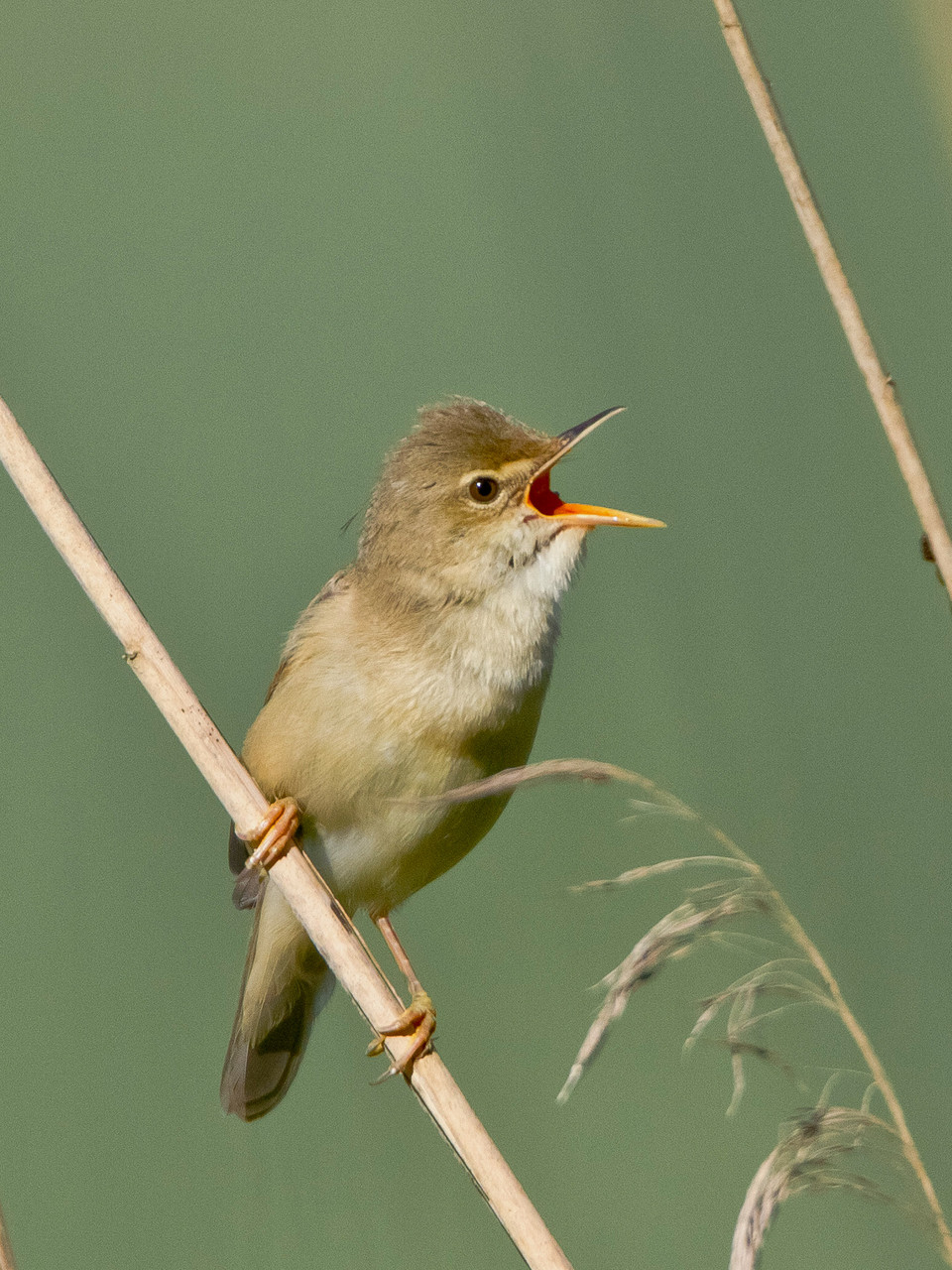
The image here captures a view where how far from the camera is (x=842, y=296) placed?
92 centimetres

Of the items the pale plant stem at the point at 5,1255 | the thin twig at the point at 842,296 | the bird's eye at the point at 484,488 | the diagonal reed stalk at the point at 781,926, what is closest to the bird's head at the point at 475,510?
the bird's eye at the point at 484,488

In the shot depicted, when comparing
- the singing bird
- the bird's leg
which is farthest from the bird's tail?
the bird's leg

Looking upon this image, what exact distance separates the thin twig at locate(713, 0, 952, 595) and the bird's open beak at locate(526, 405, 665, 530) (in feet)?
1.31

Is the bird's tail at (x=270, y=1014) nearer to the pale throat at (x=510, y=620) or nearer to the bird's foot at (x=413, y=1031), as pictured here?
the bird's foot at (x=413, y=1031)

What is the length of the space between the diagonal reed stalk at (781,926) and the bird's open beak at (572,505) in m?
0.53

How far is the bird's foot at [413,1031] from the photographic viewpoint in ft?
3.72

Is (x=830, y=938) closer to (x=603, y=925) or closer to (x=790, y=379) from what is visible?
(x=603, y=925)

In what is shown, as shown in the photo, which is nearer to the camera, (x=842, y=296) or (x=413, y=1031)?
(x=842, y=296)

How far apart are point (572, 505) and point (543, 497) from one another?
8cm

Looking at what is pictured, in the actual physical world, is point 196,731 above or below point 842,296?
below

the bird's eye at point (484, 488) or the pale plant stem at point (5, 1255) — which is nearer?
the pale plant stem at point (5, 1255)

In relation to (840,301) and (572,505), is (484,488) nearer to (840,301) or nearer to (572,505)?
(572,505)

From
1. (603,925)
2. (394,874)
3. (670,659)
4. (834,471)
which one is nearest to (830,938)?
(603,925)

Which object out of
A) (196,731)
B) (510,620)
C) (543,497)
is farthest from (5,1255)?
(543,497)
